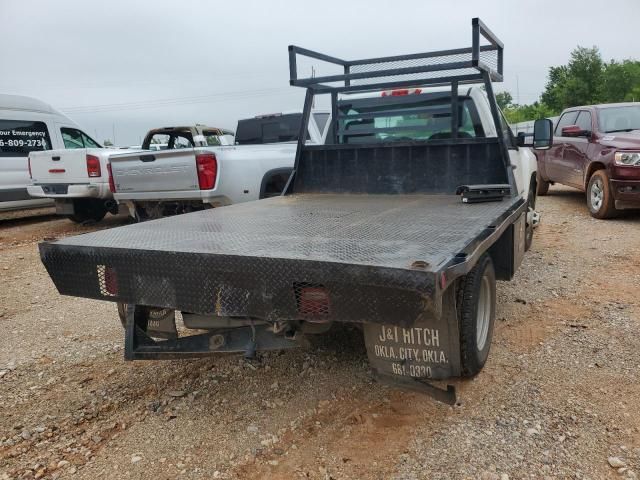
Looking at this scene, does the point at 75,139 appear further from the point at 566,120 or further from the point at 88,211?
the point at 566,120

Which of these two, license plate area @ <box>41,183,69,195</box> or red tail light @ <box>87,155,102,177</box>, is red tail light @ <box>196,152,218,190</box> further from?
license plate area @ <box>41,183,69,195</box>

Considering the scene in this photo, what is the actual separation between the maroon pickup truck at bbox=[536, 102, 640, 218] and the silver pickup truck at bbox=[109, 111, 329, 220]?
171 inches

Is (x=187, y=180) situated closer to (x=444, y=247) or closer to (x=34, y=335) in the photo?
(x=34, y=335)

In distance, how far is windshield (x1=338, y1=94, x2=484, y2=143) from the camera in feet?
16.5

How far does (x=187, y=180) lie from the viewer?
6402 mm

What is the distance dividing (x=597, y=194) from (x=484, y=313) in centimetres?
626

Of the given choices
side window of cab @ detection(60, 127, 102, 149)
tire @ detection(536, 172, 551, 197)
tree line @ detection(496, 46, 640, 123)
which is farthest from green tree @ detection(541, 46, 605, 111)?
side window of cab @ detection(60, 127, 102, 149)

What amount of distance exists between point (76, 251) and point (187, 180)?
3.75 meters

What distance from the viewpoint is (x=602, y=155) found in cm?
813

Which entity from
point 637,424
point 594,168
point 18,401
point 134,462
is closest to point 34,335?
point 18,401

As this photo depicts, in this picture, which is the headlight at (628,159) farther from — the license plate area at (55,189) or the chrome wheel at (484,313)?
the license plate area at (55,189)

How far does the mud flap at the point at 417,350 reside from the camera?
2.59 meters

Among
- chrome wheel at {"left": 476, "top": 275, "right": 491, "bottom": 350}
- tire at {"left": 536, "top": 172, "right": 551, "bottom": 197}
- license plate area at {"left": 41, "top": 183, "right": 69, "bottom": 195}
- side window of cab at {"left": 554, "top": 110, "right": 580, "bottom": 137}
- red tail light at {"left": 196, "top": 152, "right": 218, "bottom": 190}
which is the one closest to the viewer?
chrome wheel at {"left": 476, "top": 275, "right": 491, "bottom": 350}

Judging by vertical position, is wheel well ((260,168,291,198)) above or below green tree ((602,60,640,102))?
below
